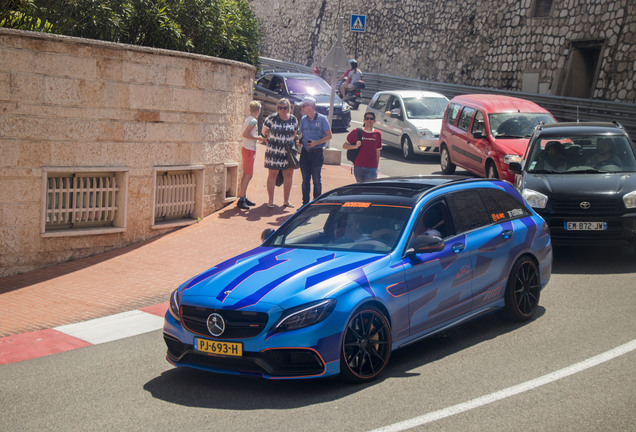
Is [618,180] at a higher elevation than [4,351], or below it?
higher

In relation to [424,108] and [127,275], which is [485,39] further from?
[127,275]

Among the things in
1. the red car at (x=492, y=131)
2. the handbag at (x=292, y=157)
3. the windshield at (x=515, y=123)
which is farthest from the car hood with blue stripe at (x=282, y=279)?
the windshield at (x=515, y=123)

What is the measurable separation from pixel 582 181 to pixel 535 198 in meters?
0.73

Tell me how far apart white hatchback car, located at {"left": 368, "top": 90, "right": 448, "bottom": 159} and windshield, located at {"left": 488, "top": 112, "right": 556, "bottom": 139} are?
4373mm

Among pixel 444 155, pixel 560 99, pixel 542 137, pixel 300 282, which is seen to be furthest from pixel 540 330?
pixel 560 99

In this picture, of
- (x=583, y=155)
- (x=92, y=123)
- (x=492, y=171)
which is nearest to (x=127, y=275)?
(x=92, y=123)

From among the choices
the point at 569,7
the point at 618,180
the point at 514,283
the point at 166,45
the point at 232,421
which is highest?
the point at 569,7

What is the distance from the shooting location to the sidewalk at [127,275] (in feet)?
31.1

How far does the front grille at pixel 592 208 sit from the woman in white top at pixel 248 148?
5.92 meters

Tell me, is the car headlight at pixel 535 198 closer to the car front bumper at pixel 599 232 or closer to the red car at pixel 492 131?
the car front bumper at pixel 599 232

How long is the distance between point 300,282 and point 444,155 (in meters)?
13.8

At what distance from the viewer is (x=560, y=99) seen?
82.5ft

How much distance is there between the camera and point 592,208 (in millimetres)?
10766

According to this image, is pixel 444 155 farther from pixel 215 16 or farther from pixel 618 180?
pixel 618 180
